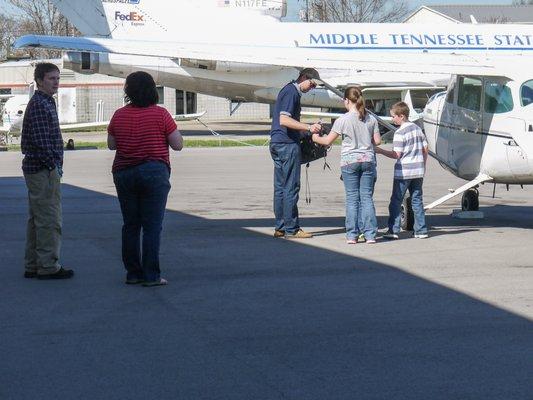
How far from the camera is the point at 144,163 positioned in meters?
9.95

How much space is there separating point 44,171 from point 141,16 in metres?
32.9

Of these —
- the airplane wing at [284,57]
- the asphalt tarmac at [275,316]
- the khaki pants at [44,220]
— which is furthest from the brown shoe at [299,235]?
the khaki pants at [44,220]

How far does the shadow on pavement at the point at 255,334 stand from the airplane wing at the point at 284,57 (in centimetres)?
267

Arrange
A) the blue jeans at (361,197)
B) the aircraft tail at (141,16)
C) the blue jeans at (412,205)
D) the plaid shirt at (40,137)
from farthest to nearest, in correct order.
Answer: the aircraft tail at (141,16), the blue jeans at (412,205), the blue jeans at (361,197), the plaid shirt at (40,137)

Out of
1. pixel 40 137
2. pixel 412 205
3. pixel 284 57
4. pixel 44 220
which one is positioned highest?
pixel 284 57

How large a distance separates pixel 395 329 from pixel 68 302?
108 inches

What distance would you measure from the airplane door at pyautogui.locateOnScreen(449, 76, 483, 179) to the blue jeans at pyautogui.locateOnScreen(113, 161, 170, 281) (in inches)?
205

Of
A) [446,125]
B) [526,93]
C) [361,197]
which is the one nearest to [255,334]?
[361,197]

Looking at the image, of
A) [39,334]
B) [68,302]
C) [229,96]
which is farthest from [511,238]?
[229,96]

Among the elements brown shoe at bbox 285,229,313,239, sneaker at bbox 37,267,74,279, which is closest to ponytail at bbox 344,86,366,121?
brown shoe at bbox 285,229,313,239

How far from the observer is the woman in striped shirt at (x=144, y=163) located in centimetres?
996

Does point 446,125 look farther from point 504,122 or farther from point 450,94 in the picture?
point 504,122

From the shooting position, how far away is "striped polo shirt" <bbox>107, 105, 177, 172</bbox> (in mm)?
9961

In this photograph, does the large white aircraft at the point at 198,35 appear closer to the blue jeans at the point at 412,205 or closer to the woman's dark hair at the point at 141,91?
the blue jeans at the point at 412,205
